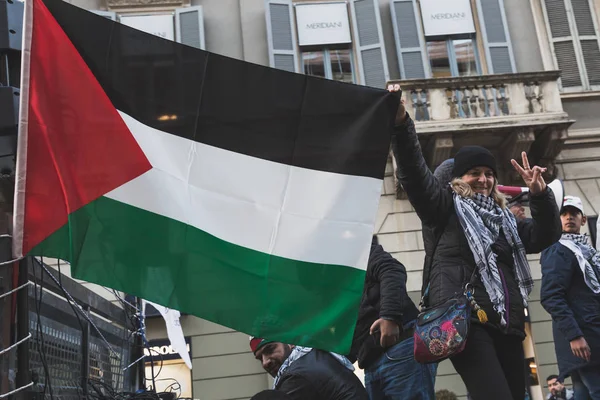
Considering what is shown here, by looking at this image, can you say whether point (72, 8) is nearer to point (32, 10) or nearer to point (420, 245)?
point (32, 10)

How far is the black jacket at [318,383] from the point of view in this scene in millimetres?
3697

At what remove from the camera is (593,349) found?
4598 mm

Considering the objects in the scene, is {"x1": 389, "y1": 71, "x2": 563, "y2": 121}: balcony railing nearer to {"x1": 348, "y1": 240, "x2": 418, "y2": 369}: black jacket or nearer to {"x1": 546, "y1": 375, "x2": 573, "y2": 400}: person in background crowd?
{"x1": 546, "y1": 375, "x2": 573, "y2": 400}: person in background crowd

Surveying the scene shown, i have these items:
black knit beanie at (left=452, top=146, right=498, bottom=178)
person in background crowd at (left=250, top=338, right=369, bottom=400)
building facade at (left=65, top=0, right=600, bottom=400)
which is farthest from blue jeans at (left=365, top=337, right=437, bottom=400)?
building facade at (left=65, top=0, right=600, bottom=400)

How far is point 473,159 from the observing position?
3533 millimetres

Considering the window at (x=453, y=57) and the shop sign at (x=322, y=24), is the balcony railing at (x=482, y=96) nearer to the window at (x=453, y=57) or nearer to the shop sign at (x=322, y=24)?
the window at (x=453, y=57)

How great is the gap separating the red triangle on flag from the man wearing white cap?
2.82 m

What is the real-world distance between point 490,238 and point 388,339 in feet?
2.19

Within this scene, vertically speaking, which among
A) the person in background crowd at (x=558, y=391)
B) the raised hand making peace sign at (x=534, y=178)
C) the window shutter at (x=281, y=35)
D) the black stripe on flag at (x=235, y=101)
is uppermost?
the window shutter at (x=281, y=35)

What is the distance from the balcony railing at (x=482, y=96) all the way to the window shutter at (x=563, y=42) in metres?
1.02

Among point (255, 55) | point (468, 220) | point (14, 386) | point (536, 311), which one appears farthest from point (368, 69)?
point (14, 386)

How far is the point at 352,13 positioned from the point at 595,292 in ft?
34.5

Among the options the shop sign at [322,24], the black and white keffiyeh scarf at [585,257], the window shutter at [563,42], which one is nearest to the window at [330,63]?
the shop sign at [322,24]

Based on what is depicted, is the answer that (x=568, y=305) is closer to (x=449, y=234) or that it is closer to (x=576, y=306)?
(x=576, y=306)
